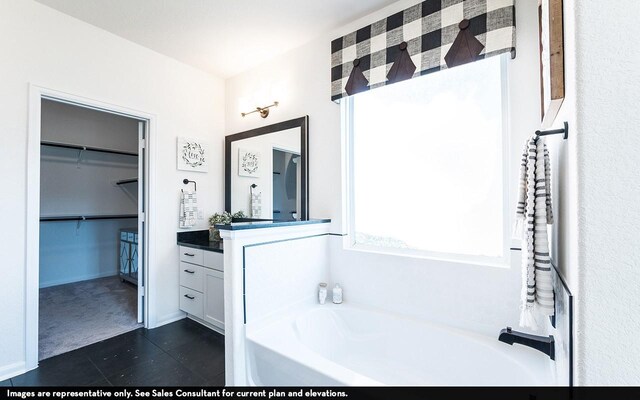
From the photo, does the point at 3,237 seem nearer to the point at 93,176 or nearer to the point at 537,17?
the point at 93,176

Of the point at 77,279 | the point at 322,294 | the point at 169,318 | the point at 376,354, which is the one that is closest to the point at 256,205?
the point at 322,294

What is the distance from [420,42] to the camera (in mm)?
1904

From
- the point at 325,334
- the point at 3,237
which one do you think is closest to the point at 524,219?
the point at 325,334

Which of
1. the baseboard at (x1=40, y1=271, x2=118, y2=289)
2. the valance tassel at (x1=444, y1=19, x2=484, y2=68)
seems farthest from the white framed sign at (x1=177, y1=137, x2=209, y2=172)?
the baseboard at (x1=40, y1=271, x2=118, y2=289)

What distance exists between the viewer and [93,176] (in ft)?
14.5

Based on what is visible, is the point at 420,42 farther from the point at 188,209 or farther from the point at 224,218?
the point at 188,209

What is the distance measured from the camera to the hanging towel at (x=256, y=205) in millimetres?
3010

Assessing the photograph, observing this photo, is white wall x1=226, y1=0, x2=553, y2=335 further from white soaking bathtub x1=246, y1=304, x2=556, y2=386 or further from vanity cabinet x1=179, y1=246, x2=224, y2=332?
vanity cabinet x1=179, y1=246, x2=224, y2=332

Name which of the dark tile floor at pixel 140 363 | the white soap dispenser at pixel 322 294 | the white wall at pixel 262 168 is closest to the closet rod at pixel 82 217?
the dark tile floor at pixel 140 363

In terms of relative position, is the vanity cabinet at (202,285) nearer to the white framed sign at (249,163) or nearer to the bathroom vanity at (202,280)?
the bathroom vanity at (202,280)

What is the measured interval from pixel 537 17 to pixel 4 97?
3.46 m

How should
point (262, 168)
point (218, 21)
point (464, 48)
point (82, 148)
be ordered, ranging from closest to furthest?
point (464, 48) < point (218, 21) < point (262, 168) < point (82, 148)

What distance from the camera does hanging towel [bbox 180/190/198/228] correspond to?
2.98 metres

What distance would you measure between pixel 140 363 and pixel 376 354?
175 centimetres
